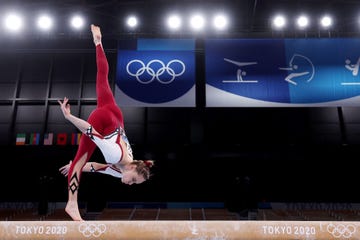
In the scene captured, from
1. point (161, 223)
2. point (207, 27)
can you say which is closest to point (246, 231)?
point (161, 223)

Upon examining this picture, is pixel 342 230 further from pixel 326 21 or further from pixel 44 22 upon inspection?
pixel 44 22

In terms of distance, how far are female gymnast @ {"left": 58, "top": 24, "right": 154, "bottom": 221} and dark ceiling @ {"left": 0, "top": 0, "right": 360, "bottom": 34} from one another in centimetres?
710

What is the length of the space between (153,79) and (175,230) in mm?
5981

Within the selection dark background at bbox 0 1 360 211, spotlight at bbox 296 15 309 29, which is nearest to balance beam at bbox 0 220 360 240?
dark background at bbox 0 1 360 211

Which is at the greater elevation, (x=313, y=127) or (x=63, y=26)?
(x=63, y=26)

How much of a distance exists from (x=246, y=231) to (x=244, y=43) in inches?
261

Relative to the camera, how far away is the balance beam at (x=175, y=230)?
275 cm

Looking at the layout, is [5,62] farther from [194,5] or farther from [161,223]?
[161,223]

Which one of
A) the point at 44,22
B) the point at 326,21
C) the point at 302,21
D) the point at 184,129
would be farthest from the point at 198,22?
the point at 44,22

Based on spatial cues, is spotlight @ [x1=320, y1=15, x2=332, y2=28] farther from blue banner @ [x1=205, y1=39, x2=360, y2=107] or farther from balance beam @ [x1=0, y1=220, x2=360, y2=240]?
balance beam @ [x1=0, y1=220, x2=360, y2=240]

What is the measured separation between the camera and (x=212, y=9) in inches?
379

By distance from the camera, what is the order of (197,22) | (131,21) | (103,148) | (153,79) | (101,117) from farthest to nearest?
(131,21) < (197,22) < (153,79) < (101,117) < (103,148)

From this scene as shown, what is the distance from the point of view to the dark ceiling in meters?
9.36

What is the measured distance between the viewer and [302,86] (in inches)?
315
